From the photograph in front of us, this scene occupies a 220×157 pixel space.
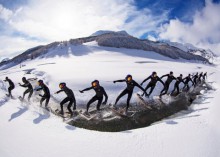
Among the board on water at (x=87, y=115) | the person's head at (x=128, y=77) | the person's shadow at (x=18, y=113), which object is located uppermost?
the person's head at (x=128, y=77)

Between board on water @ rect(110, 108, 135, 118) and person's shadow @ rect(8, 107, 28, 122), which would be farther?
board on water @ rect(110, 108, 135, 118)

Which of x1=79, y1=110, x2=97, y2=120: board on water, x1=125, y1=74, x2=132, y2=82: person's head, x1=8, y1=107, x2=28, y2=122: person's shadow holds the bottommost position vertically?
x1=79, y1=110, x2=97, y2=120: board on water

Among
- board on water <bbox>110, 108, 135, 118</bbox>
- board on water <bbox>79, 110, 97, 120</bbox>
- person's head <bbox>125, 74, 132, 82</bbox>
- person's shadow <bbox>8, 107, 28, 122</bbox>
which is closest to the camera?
person's shadow <bbox>8, 107, 28, 122</bbox>

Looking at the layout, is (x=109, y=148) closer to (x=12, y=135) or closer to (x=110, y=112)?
(x=12, y=135)

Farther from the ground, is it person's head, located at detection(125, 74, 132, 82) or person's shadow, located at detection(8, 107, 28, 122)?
person's head, located at detection(125, 74, 132, 82)

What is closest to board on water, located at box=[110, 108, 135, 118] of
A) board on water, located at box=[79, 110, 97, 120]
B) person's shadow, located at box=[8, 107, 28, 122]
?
board on water, located at box=[79, 110, 97, 120]

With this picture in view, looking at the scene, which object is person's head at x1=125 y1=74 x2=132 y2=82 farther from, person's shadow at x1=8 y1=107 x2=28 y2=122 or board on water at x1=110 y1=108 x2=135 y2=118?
person's shadow at x1=8 y1=107 x2=28 y2=122

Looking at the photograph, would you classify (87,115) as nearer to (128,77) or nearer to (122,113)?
(122,113)

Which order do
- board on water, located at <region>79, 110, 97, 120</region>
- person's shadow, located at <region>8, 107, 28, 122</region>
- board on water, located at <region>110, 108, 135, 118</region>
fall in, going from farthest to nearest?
board on water, located at <region>110, 108, 135, 118</region> < board on water, located at <region>79, 110, 97, 120</region> < person's shadow, located at <region>8, 107, 28, 122</region>

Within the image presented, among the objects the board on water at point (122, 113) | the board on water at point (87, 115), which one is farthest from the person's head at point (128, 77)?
the board on water at point (87, 115)

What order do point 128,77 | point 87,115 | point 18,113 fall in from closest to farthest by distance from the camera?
point 18,113 → point 128,77 → point 87,115

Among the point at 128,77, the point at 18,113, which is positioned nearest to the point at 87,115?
the point at 128,77

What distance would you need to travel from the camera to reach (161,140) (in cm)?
669

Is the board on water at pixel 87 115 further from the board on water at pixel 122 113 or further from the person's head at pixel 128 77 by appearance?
the person's head at pixel 128 77
